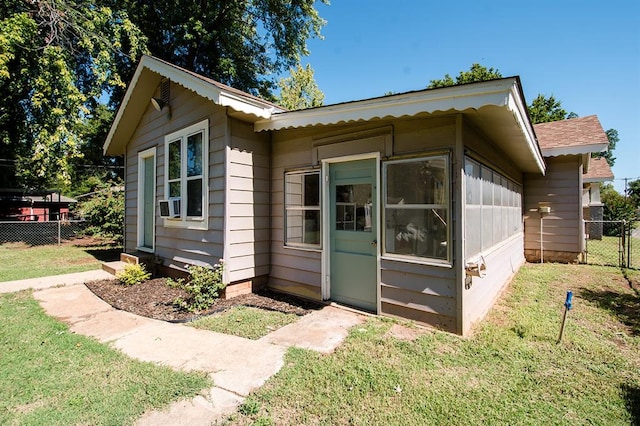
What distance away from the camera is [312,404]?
2336 millimetres

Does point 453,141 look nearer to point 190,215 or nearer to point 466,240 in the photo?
point 466,240

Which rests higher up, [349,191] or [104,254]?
[349,191]

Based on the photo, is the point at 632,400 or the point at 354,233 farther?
the point at 354,233

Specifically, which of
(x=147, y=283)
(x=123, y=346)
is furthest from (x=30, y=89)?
(x=123, y=346)

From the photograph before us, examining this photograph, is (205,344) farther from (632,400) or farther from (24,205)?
(24,205)

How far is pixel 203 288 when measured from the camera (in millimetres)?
4727

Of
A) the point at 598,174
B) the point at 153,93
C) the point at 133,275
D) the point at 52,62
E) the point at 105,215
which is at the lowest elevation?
the point at 133,275

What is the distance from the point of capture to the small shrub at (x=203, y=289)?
455 centimetres

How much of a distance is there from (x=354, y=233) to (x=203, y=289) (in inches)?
98.1

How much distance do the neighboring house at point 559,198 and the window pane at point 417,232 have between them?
6952mm

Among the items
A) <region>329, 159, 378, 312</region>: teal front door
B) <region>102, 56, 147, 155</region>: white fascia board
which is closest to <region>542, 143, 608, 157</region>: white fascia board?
<region>329, 159, 378, 312</region>: teal front door

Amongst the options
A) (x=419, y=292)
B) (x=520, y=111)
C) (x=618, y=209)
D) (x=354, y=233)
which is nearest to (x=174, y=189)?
(x=354, y=233)

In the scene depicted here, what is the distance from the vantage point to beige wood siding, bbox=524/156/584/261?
8.73m

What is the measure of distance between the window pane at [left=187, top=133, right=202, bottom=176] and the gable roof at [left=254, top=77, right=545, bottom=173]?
1.19 m
